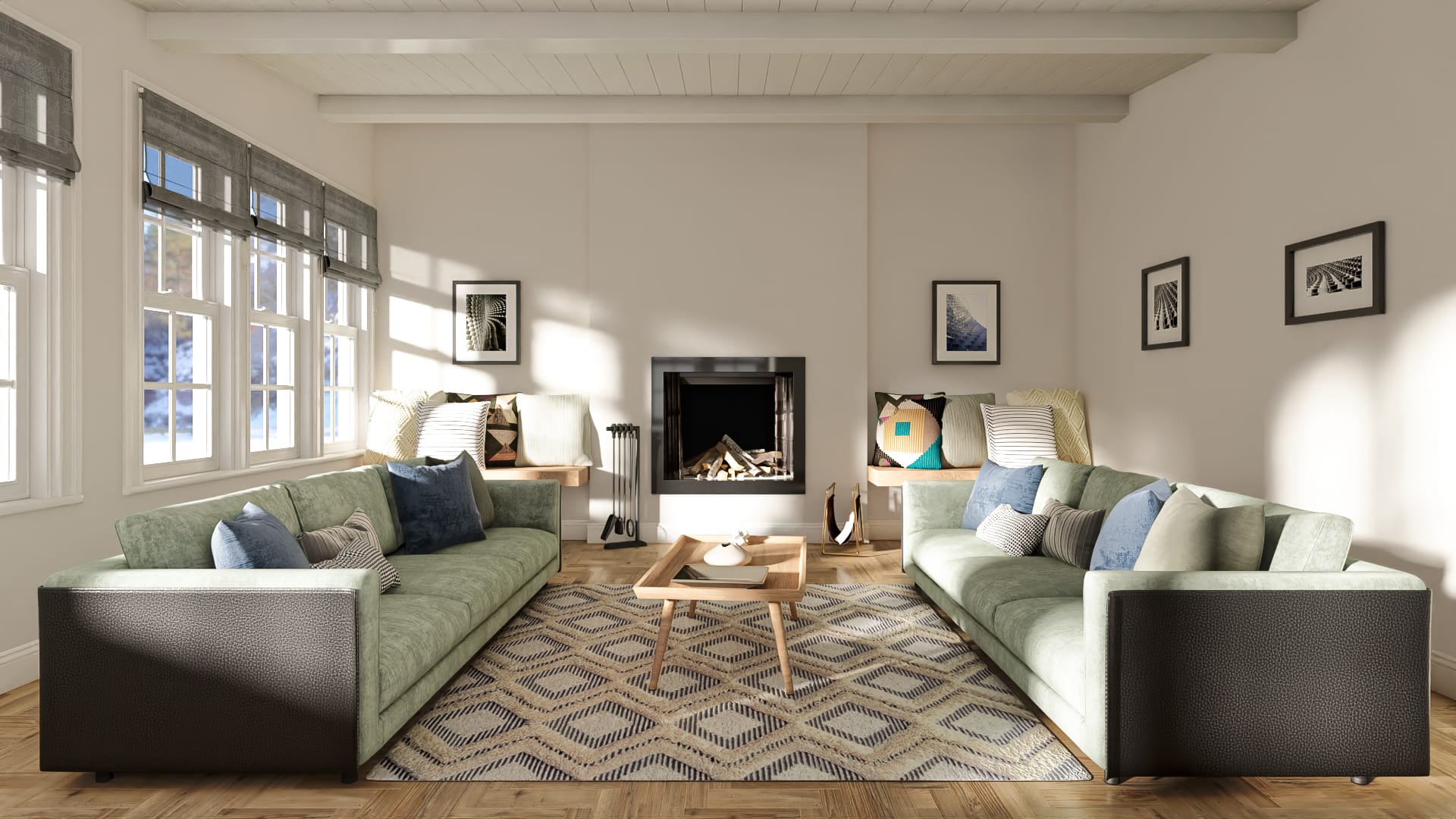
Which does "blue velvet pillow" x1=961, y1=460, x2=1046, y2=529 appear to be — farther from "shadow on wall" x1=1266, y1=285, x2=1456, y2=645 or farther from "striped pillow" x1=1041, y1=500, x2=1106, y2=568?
"shadow on wall" x1=1266, y1=285, x2=1456, y2=645

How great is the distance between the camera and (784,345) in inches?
236

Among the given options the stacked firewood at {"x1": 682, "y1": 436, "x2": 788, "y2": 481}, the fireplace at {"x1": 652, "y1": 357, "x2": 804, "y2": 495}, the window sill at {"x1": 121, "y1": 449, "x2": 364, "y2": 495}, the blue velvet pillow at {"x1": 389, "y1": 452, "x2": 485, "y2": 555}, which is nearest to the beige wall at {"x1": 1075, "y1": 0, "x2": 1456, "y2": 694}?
the fireplace at {"x1": 652, "y1": 357, "x2": 804, "y2": 495}

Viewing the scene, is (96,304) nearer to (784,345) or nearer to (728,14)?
(728,14)

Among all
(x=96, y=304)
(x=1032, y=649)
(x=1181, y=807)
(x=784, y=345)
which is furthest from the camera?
(x=784, y=345)

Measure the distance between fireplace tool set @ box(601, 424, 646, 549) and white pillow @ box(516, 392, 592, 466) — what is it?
21 centimetres

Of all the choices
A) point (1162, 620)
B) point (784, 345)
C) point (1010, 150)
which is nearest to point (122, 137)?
point (784, 345)

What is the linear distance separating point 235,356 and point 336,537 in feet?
6.39

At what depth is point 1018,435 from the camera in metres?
5.65

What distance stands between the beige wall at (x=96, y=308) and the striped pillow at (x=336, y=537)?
3.59 feet

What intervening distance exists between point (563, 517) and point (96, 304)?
3.35 metres

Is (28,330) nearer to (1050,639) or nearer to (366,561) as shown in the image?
(366,561)

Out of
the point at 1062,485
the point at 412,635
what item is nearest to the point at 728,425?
the point at 1062,485

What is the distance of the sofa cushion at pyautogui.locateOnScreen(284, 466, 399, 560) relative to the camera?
10.3 feet

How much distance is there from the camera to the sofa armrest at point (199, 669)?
2.20 metres
